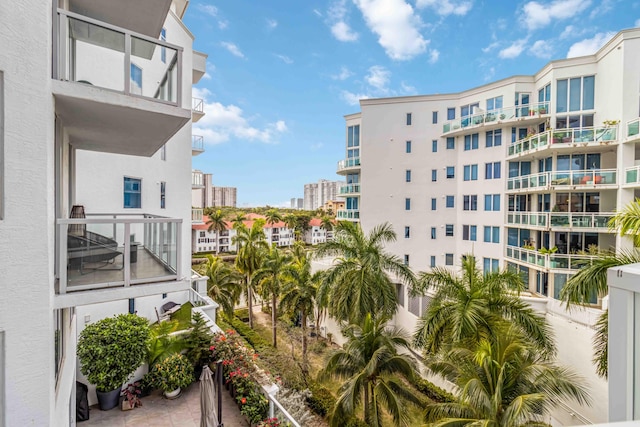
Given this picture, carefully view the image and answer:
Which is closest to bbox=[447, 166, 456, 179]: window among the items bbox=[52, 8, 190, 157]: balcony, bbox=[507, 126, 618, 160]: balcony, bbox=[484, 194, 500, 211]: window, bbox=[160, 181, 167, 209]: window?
bbox=[484, 194, 500, 211]: window

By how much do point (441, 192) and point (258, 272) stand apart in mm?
14881

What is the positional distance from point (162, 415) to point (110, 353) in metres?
2.01

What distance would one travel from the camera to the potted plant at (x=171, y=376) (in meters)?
8.01

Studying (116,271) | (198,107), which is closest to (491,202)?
(198,107)

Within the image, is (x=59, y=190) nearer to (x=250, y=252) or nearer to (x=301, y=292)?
(x=301, y=292)

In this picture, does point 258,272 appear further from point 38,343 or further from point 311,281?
point 38,343

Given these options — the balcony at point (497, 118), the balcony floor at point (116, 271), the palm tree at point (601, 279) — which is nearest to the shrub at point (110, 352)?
the balcony floor at point (116, 271)

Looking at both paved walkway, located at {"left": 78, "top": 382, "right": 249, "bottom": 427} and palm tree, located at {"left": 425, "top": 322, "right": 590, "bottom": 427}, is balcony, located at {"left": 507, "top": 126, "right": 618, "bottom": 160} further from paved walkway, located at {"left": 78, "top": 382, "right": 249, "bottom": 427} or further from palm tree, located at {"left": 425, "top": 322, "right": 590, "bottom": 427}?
paved walkway, located at {"left": 78, "top": 382, "right": 249, "bottom": 427}

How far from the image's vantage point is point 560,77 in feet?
59.3

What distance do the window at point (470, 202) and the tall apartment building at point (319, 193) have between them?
107429 mm

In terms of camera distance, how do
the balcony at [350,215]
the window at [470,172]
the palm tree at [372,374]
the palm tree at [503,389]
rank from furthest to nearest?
the balcony at [350,215]
the window at [470,172]
the palm tree at [372,374]
the palm tree at [503,389]

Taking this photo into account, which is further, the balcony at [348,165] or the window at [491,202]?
the balcony at [348,165]

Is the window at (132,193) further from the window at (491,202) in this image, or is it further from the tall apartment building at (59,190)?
the window at (491,202)

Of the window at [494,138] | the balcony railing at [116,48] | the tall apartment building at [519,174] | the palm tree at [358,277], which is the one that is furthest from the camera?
the window at [494,138]
